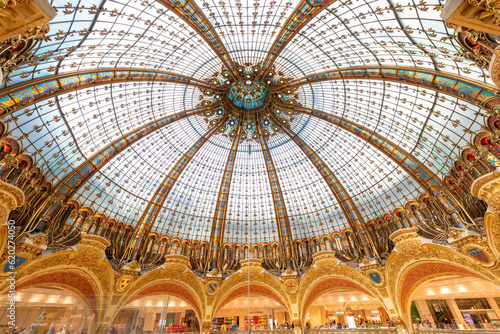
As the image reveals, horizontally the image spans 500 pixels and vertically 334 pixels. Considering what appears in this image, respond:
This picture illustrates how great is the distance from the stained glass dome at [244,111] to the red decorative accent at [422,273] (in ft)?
20.0

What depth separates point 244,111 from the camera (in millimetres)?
28781

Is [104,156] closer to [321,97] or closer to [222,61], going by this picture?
[222,61]

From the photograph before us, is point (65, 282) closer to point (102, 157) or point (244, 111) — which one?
point (102, 157)

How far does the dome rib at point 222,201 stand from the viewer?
99.9 ft

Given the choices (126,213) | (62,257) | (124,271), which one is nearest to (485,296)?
(124,271)

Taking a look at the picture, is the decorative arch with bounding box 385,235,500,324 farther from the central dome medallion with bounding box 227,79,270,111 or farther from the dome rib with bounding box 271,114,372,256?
the central dome medallion with bounding box 227,79,270,111

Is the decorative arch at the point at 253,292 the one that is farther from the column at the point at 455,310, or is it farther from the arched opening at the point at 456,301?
the column at the point at 455,310

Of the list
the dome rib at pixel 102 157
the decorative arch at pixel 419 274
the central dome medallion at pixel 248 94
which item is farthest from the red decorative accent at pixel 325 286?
the dome rib at pixel 102 157

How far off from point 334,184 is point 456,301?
73.4 feet

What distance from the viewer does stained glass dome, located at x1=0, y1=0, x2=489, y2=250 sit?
15.4 meters

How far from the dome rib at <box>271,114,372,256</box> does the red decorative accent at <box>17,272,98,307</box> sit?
83.0ft

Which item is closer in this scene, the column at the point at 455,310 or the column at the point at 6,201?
the column at the point at 6,201

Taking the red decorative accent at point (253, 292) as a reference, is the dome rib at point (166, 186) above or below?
above

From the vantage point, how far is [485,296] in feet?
94.0
